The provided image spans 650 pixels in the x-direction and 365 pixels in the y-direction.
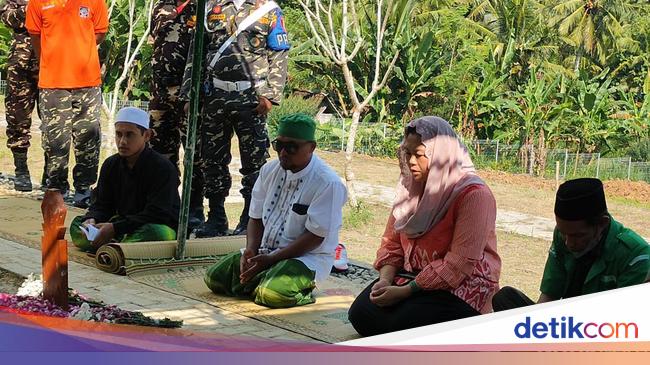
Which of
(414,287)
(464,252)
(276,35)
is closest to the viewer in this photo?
(464,252)

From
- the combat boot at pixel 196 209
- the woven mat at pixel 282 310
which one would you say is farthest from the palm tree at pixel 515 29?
the woven mat at pixel 282 310

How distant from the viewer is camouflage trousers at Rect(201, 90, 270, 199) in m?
5.78

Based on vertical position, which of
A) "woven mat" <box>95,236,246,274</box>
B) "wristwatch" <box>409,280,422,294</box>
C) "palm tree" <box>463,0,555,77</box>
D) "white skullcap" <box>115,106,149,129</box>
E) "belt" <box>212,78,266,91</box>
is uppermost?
"palm tree" <box>463,0,555,77</box>

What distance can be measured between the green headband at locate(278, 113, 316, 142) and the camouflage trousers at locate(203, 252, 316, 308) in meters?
0.65

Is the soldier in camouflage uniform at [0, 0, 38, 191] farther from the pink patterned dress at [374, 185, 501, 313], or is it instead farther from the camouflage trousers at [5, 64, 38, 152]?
the pink patterned dress at [374, 185, 501, 313]

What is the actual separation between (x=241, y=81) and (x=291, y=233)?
5.14ft

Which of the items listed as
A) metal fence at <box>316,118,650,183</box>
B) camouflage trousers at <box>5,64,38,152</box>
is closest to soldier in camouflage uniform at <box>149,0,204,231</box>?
camouflage trousers at <box>5,64,38,152</box>

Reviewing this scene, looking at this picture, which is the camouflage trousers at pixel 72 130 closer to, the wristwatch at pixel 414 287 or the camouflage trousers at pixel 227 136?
the camouflage trousers at pixel 227 136

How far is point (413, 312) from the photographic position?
374cm

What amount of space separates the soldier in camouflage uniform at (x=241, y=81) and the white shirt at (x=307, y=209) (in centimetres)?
112

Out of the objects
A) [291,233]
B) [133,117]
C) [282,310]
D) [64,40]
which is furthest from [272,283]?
[64,40]

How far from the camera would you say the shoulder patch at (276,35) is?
19.3 feet

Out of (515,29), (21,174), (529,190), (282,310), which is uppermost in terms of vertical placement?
(515,29)

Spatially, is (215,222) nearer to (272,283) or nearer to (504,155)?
(272,283)
